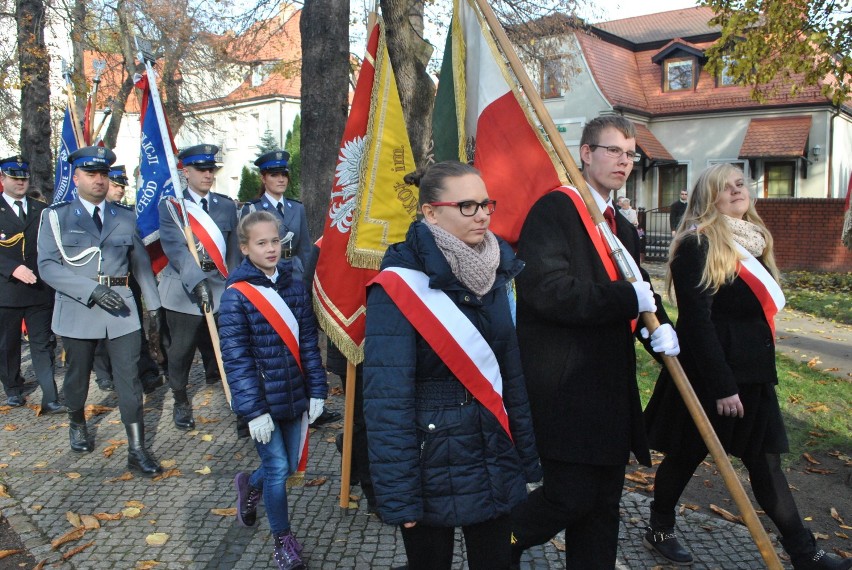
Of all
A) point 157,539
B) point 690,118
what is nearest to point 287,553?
point 157,539

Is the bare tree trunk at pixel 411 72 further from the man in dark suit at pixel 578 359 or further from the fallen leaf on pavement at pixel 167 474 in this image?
the man in dark suit at pixel 578 359

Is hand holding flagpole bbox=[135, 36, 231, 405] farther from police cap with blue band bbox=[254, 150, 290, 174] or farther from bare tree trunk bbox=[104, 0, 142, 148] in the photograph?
bare tree trunk bbox=[104, 0, 142, 148]

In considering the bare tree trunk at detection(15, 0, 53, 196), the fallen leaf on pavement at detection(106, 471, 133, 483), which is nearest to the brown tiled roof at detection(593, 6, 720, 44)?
the bare tree trunk at detection(15, 0, 53, 196)

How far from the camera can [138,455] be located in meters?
5.22

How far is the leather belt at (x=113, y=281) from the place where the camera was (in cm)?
547

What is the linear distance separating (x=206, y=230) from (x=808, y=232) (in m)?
16.5

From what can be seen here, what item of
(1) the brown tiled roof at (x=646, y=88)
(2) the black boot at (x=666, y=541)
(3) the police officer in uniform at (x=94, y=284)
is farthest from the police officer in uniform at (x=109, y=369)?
(1) the brown tiled roof at (x=646, y=88)

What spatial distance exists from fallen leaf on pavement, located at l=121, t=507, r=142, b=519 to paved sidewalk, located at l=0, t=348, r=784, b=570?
32 mm

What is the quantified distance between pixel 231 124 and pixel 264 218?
168 feet

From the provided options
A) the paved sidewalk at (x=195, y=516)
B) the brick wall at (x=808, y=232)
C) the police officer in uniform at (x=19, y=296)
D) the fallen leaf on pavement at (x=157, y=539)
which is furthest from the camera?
the brick wall at (x=808, y=232)

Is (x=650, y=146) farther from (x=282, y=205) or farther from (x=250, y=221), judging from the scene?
(x=250, y=221)

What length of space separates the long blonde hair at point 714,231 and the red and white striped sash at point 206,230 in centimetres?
377

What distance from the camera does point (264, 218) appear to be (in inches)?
154

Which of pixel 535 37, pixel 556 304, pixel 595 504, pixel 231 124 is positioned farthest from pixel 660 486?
pixel 231 124
